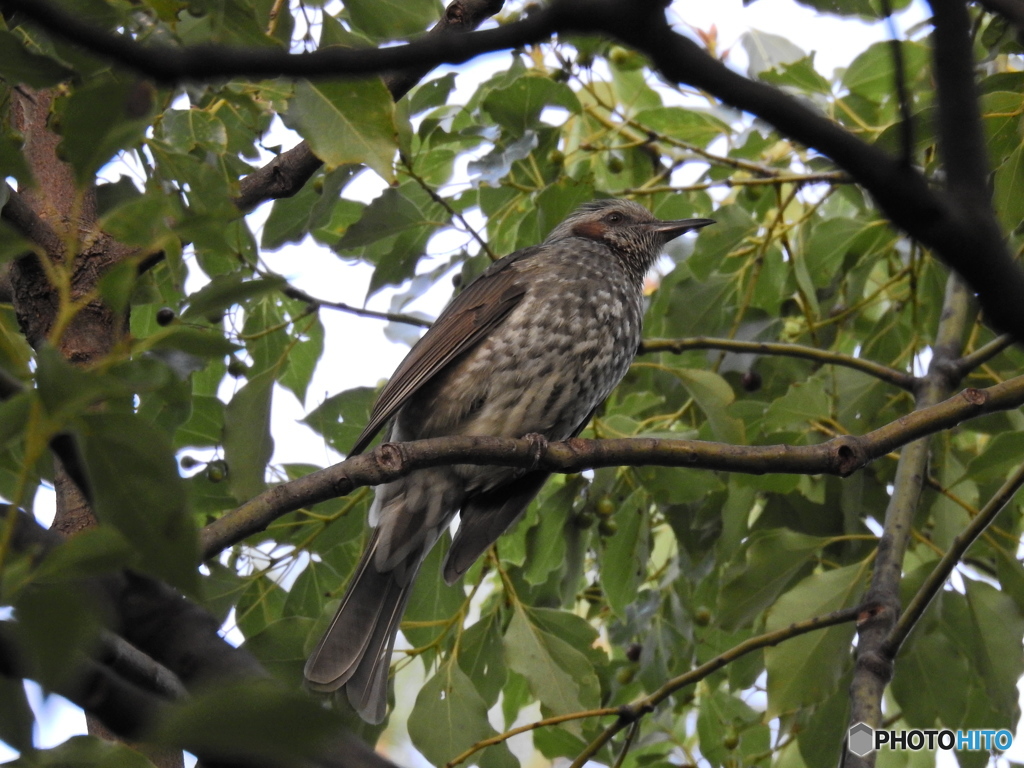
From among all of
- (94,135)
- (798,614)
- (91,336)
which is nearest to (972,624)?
(798,614)

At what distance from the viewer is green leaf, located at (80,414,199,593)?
1.22 metres

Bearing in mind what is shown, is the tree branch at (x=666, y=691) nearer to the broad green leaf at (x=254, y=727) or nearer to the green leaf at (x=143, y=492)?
the green leaf at (x=143, y=492)

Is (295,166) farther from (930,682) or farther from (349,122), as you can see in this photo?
(930,682)

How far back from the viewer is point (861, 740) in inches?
95.9

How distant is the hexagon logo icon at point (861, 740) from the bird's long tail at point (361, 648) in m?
1.31

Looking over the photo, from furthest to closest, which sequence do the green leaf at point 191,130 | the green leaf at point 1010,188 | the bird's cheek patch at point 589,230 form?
the bird's cheek patch at point 589,230, the green leaf at point 191,130, the green leaf at point 1010,188

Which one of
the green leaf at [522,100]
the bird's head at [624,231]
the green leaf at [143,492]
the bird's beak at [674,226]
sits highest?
the bird's head at [624,231]

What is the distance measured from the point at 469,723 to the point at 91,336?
1364 mm

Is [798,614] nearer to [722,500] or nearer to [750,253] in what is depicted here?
[722,500]

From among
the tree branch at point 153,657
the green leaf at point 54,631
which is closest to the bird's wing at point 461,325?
the tree branch at point 153,657

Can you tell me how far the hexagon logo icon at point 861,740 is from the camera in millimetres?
2414

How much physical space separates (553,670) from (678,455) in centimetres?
89

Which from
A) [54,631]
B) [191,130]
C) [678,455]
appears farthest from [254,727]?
[191,130]

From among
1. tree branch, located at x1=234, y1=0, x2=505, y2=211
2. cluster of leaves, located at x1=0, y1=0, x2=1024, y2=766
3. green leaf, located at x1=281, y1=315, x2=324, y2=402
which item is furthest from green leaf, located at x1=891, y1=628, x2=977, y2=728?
tree branch, located at x1=234, y1=0, x2=505, y2=211
